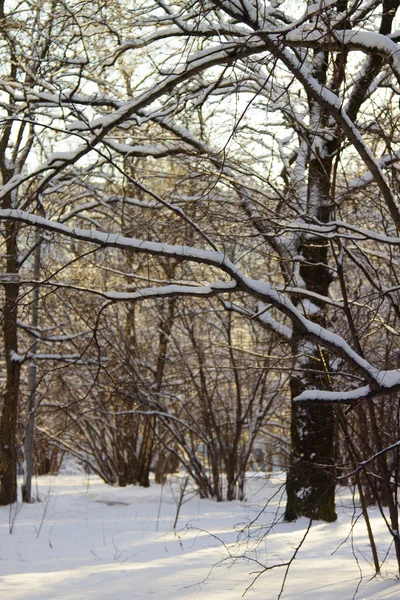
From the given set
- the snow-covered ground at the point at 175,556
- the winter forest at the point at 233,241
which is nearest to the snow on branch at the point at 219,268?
the winter forest at the point at 233,241

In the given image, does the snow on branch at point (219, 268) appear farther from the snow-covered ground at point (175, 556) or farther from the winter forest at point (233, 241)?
the snow-covered ground at point (175, 556)

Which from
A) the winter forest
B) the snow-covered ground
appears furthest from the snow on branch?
the snow-covered ground

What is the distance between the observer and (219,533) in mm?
7875

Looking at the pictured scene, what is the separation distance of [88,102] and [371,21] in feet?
11.4

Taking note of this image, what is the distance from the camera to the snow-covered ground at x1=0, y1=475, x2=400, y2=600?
491 cm

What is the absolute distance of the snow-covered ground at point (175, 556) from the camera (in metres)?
4.91

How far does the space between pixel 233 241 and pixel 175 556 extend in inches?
113

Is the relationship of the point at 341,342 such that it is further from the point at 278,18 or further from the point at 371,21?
the point at 371,21

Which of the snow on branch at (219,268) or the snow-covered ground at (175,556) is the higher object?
the snow on branch at (219,268)

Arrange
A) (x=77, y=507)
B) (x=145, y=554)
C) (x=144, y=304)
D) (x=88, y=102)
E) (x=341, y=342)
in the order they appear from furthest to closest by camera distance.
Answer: (x=144, y=304) < (x=77, y=507) < (x=88, y=102) < (x=145, y=554) < (x=341, y=342)

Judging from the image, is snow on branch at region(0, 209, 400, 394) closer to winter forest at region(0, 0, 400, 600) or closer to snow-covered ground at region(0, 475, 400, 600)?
winter forest at region(0, 0, 400, 600)

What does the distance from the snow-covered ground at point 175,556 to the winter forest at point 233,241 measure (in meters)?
0.07

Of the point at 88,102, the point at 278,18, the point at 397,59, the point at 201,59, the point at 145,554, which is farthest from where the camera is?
the point at 88,102

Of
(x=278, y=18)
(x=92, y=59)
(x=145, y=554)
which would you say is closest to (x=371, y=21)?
(x=278, y=18)
